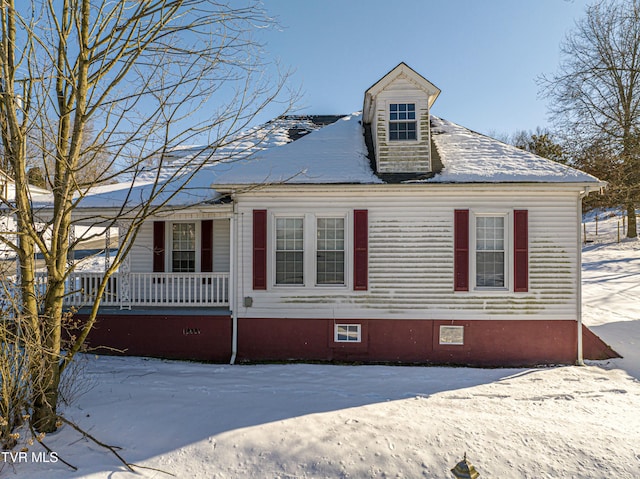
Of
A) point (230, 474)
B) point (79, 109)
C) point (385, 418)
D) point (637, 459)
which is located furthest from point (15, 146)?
point (637, 459)

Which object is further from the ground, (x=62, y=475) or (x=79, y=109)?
(x=79, y=109)

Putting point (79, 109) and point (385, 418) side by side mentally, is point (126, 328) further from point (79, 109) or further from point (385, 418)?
point (385, 418)

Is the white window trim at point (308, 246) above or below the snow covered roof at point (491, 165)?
below

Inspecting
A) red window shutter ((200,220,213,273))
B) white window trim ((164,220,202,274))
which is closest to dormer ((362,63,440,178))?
red window shutter ((200,220,213,273))

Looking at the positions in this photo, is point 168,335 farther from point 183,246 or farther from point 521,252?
point 521,252

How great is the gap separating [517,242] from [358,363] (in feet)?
14.8

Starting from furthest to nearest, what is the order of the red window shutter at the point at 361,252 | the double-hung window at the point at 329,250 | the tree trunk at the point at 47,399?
the double-hung window at the point at 329,250 < the red window shutter at the point at 361,252 < the tree trunk at the point at 47,399

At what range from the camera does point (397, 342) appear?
7938 millimetres

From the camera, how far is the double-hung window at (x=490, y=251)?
26.2 ft

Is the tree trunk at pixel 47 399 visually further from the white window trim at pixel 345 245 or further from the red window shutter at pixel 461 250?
the red window shutter at pixel 461 250

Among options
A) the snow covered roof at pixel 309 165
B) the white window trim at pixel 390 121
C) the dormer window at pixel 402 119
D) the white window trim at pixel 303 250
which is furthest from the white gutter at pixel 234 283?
the dormer window at pixel 402 119

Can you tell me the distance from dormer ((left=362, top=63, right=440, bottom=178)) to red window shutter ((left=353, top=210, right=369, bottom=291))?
1.18m

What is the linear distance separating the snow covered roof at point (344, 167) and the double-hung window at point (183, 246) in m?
1.35

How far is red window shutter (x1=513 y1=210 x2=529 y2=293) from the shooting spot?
780 centimetres
